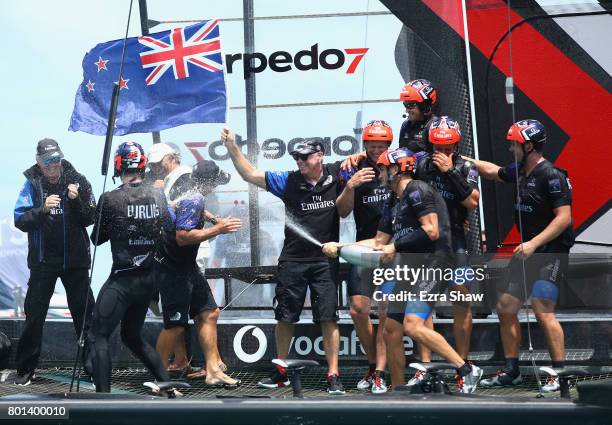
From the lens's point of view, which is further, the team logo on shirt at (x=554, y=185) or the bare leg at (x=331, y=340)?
the bare leg at (x=331, y=340)

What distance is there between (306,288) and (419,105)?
105 cm

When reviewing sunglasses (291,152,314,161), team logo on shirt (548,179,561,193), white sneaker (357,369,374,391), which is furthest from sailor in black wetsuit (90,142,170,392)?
team logo on shirt (548,179,561,193)

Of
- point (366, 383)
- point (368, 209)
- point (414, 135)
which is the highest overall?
point (414, 135)

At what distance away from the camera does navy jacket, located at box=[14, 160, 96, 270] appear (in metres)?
5.64

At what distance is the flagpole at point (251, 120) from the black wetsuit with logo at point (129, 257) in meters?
Answer: 0.42

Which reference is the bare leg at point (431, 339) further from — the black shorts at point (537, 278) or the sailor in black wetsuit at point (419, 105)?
the sailor in black wetsuit at point (419, 105)

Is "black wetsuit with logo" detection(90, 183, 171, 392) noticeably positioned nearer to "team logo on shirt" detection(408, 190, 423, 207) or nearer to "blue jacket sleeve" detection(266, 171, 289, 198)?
"blue jacket sleeve" detection(266, 171, 289, 198)

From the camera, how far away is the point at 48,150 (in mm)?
5328

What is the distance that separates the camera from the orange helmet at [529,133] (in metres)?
5.28

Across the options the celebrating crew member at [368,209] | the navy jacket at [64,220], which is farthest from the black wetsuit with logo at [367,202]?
the navy jacket at [64,220]

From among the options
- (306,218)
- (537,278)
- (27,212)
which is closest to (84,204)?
(27,212)

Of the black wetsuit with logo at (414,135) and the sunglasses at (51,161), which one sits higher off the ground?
the black wetsuit with logo at (414,135)

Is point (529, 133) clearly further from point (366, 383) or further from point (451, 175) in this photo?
point (366, 383)

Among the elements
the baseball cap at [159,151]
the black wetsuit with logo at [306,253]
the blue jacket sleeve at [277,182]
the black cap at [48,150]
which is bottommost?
the black wetsuit with logo at [306,253]
